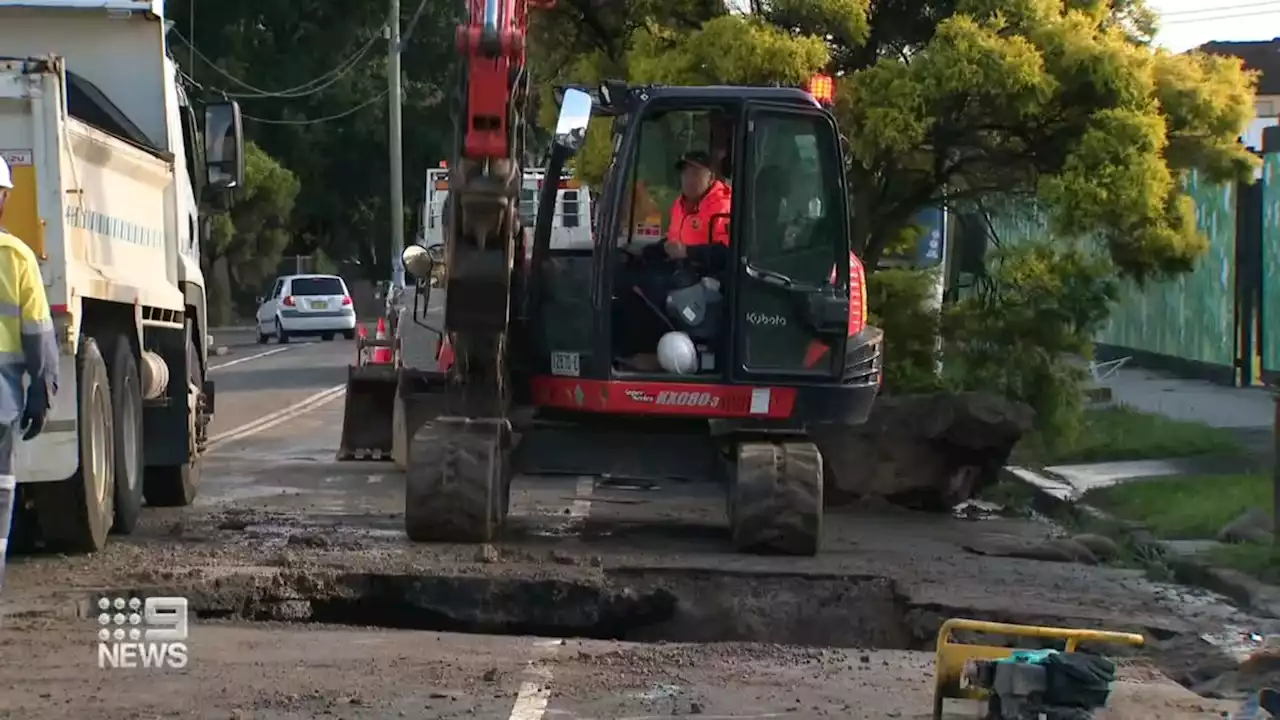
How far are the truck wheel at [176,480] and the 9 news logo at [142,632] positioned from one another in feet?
12.6

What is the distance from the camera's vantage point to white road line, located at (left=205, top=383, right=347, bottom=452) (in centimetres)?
1827

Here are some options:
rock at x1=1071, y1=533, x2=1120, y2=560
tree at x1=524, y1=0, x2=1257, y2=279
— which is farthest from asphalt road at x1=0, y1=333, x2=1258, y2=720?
tree at x1=524, y1=0, x2=1257, y2=279

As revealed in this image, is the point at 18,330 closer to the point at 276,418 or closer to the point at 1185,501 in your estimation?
the point at 1185,501

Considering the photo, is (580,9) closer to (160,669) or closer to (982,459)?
(982,459)

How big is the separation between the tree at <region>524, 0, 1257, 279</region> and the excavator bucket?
2.47m

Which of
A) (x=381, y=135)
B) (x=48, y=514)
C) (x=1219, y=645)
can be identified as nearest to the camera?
(x=1219, y=645)

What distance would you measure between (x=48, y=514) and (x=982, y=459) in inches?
A: 265

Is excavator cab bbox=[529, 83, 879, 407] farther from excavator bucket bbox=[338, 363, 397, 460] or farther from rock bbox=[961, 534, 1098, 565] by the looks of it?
excavator bucket bbox=[338, 363, 397, 460]

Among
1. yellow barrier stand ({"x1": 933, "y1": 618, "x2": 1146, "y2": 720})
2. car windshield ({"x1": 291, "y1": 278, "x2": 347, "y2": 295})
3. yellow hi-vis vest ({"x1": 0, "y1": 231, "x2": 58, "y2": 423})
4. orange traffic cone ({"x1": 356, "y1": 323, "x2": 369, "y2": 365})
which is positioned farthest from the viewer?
car windshield ({"x1": 291, "y1": 278, "x2": 347, "y2": 295})

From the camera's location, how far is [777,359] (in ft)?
36.7

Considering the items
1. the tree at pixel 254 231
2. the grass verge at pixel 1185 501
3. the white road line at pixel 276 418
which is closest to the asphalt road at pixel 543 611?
the grass verge at pixel 1185 501

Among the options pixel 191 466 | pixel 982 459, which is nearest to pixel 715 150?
pixel 982 459

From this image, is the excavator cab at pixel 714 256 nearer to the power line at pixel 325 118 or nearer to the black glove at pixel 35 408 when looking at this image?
the black glove at pixel 35 408

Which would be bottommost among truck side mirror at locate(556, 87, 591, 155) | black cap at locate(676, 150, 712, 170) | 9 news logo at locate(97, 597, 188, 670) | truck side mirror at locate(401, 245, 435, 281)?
9 news logo at locate(97, 597, 188, 670)
